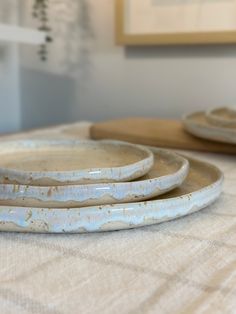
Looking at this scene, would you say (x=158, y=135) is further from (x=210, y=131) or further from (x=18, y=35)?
(x=18, y=35)

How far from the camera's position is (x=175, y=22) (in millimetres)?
1111

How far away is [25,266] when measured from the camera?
0.95 ft

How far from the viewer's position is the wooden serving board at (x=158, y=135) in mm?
716

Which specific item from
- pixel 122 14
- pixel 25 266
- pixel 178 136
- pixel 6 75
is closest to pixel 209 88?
pixel 122 14

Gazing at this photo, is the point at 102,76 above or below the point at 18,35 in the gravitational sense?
below

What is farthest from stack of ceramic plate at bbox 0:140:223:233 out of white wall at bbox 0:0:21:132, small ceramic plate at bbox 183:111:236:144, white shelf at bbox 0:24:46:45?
white wall at bbox 0:0:21:132

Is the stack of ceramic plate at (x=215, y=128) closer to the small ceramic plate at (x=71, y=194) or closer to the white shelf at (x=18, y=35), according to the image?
A: the small ceramic plate at (x=71, y=194)

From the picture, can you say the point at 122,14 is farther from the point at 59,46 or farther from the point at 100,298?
the point at 100,298

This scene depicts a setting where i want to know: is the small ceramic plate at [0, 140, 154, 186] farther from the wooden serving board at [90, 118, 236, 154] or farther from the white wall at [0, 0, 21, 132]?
the white wall at [0, 0, 21, 132]

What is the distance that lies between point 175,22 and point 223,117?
0.46m

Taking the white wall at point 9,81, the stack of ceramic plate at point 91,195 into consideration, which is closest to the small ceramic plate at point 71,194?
the stack of ceramic plate at point 91,195

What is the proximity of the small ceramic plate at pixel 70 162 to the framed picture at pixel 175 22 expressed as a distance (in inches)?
26.4

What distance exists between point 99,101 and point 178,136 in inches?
23.4

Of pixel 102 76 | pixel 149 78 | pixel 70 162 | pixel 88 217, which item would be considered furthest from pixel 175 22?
pixel 88 217
